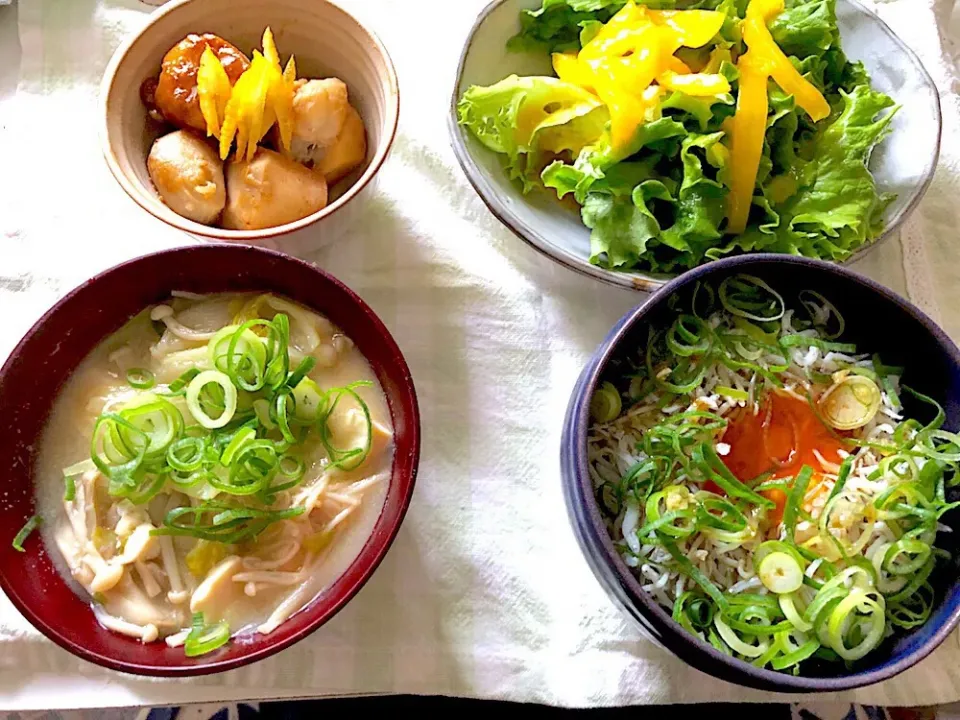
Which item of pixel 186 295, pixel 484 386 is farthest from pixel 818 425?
pixel 186 295

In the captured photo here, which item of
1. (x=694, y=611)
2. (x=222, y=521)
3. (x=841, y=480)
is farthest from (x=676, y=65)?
(x=222, y=521)

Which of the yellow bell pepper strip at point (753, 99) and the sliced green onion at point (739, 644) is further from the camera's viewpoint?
the yellow bell pepper strip at point (753, 99)

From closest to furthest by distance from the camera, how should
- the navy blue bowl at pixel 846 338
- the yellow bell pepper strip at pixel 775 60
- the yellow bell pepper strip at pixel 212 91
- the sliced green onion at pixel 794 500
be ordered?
the navy blue bowl at pixel 846 338 < the sliced green onion at pixel 794 500 < the yellow bell pepper strip at pixel 212 91 < the yellow bell pepper strip at pixel 775 60

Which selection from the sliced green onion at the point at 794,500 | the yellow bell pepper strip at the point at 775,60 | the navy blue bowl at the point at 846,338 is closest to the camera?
the navy blue bowl at the point at 846,338

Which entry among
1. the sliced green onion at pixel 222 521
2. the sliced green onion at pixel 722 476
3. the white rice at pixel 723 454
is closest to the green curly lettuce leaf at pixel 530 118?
the white rice at pixel 723 454

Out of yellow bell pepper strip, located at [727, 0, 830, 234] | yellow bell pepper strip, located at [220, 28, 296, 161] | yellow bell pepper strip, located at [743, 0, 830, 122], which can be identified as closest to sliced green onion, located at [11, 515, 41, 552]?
yellow bell pepper strip, located at [220, 28, 296, 161]

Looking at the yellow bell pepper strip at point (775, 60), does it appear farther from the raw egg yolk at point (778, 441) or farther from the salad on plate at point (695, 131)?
the raw egg yolk at point (778, 441)

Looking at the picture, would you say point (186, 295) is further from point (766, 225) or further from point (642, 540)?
point (766, 225)

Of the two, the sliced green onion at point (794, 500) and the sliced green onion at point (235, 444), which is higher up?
the sliced green onion at point (235, 444)
